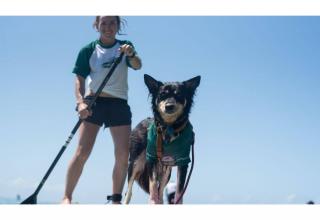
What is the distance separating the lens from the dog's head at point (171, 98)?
17.2ft

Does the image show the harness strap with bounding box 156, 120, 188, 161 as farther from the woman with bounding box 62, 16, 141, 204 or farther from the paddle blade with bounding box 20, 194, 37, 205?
the paddle blade with bounding box 20, 194, 37, 205

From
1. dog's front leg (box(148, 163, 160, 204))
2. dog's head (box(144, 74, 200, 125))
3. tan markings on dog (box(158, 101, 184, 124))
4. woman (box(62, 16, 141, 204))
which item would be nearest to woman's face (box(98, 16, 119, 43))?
woman (box(62, 16, 141, 204))

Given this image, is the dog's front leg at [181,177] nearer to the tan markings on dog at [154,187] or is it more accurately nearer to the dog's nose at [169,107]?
the tan markings on dog at [154,187]

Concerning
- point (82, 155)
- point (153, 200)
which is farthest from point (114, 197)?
point (82, 155)

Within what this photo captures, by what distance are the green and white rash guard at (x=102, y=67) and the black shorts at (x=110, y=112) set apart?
99 millimetres

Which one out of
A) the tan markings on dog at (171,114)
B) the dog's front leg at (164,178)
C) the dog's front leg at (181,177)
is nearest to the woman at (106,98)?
the tan markings on dog at (171,114)

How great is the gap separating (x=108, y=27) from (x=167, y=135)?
1552mm

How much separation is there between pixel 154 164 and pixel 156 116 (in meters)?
0.63

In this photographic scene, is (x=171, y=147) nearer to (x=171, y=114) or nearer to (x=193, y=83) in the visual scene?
(x=171, y=114)

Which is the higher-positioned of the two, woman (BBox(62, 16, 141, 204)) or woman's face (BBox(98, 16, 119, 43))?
woman's face (BBox(98, 16, 119, 43))

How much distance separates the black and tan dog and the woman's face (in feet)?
2.28

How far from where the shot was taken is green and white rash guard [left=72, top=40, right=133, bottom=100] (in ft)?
17.2
